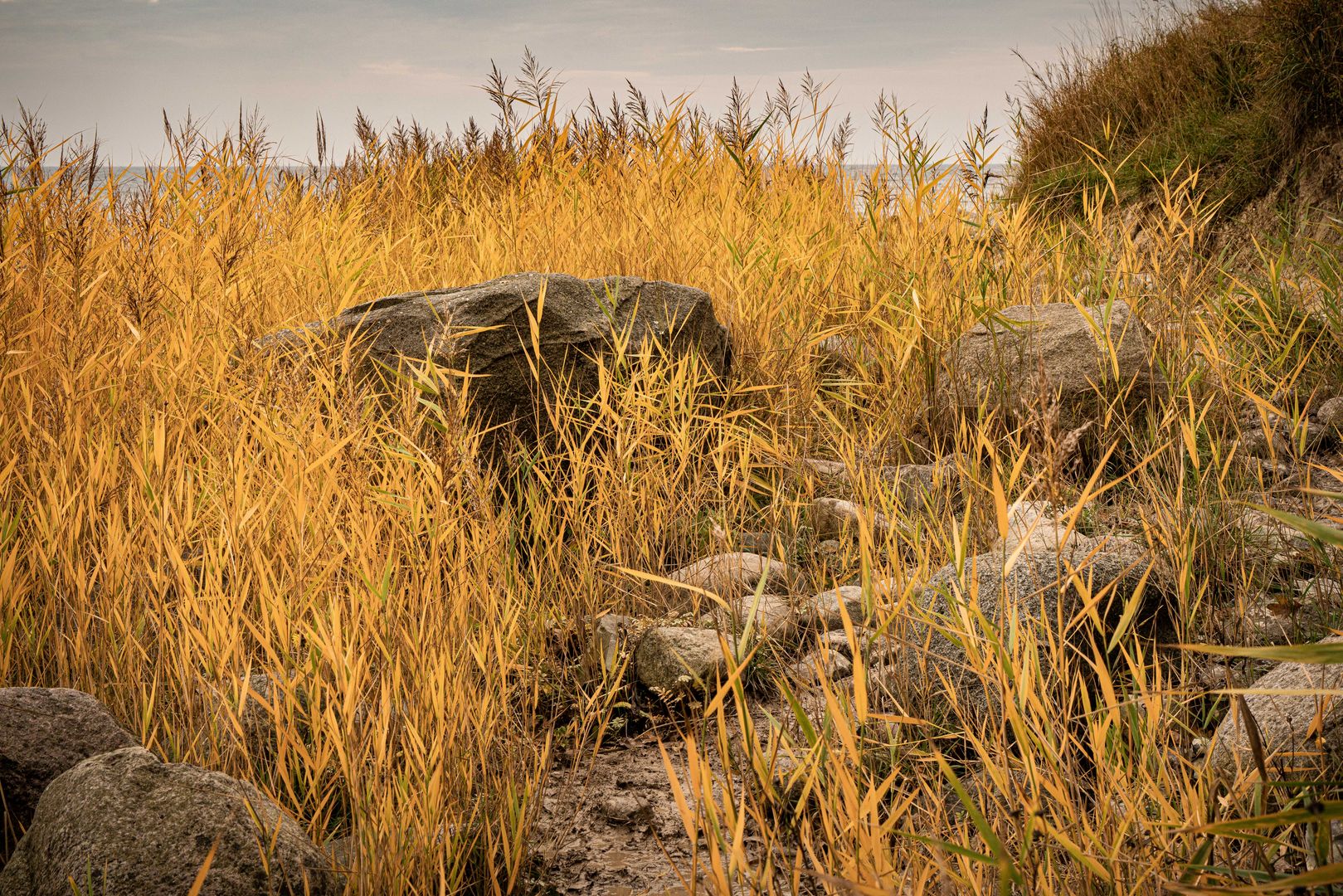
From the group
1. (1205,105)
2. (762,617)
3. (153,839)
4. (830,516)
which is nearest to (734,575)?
(762,617)

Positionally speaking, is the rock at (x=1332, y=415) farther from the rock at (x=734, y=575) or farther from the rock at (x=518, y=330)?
the rock at (x=518, y=330)

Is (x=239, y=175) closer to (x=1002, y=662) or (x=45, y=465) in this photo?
(x=45, y=465)

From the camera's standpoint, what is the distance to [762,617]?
6.12 feet

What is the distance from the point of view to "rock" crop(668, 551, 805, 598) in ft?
6.26

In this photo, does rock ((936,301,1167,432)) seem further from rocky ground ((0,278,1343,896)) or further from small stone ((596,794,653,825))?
small stone ((596,794,653,825))

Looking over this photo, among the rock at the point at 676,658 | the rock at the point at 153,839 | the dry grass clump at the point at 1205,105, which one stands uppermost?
the dry grass clump at the point at 1205,105

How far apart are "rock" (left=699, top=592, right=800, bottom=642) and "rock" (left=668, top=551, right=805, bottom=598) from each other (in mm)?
33

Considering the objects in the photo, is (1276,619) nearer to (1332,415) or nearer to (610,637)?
(1332,415)

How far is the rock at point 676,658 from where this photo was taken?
6.04 ft

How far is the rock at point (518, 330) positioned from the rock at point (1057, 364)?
841 millimetres

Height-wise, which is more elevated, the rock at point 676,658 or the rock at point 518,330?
the rock at point 518,330

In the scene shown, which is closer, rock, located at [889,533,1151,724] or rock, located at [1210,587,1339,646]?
rock, located at [889,533,1151,724]

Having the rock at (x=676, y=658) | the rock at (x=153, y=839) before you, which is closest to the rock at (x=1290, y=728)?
the rock at (x=676, y=658)

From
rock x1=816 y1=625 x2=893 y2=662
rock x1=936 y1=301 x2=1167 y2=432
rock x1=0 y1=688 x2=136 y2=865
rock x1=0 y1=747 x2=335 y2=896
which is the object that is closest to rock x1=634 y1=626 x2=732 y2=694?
rock x1=816 y1=625 x2=893 y2=662
